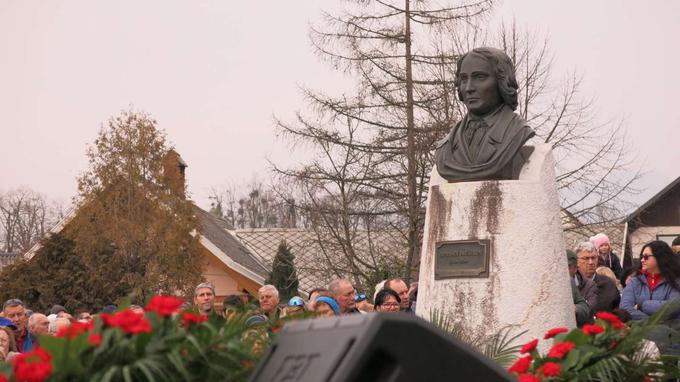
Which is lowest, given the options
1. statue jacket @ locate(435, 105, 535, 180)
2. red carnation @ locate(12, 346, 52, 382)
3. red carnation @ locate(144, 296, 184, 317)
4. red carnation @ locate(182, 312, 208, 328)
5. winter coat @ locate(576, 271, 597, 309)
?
red carnation @ locate(12, 346, 52, 382)

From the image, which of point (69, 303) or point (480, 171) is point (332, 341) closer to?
point (480, 171)

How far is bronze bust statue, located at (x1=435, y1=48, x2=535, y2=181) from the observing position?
987cm

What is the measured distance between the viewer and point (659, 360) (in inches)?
249

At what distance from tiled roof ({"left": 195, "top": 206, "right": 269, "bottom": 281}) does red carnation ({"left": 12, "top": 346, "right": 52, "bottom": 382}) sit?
1229 inches

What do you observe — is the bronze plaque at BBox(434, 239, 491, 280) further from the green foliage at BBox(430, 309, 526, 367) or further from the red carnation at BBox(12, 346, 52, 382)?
the red carnation at BBox(12, 346, 52, 382)

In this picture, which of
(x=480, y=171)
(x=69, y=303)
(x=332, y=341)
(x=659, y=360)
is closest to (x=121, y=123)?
(x=69, y=303)

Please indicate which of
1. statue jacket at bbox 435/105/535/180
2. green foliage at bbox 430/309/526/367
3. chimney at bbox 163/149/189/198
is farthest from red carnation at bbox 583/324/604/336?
chimney at bbox 163/149/189/198

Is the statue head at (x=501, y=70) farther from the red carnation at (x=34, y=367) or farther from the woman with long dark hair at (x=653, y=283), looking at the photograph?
the red carnation at (x=34, y=367)

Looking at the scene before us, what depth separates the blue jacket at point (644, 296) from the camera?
10547mm

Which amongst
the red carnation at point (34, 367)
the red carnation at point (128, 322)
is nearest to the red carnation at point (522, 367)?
the red carnation at point (128, 322)

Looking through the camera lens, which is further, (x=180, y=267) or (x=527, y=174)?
(x=180, y=267)

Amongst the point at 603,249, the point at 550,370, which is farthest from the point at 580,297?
the point at 550,370

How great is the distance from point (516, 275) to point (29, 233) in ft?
176

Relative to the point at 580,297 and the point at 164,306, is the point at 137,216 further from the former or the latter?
the point at 164,306
